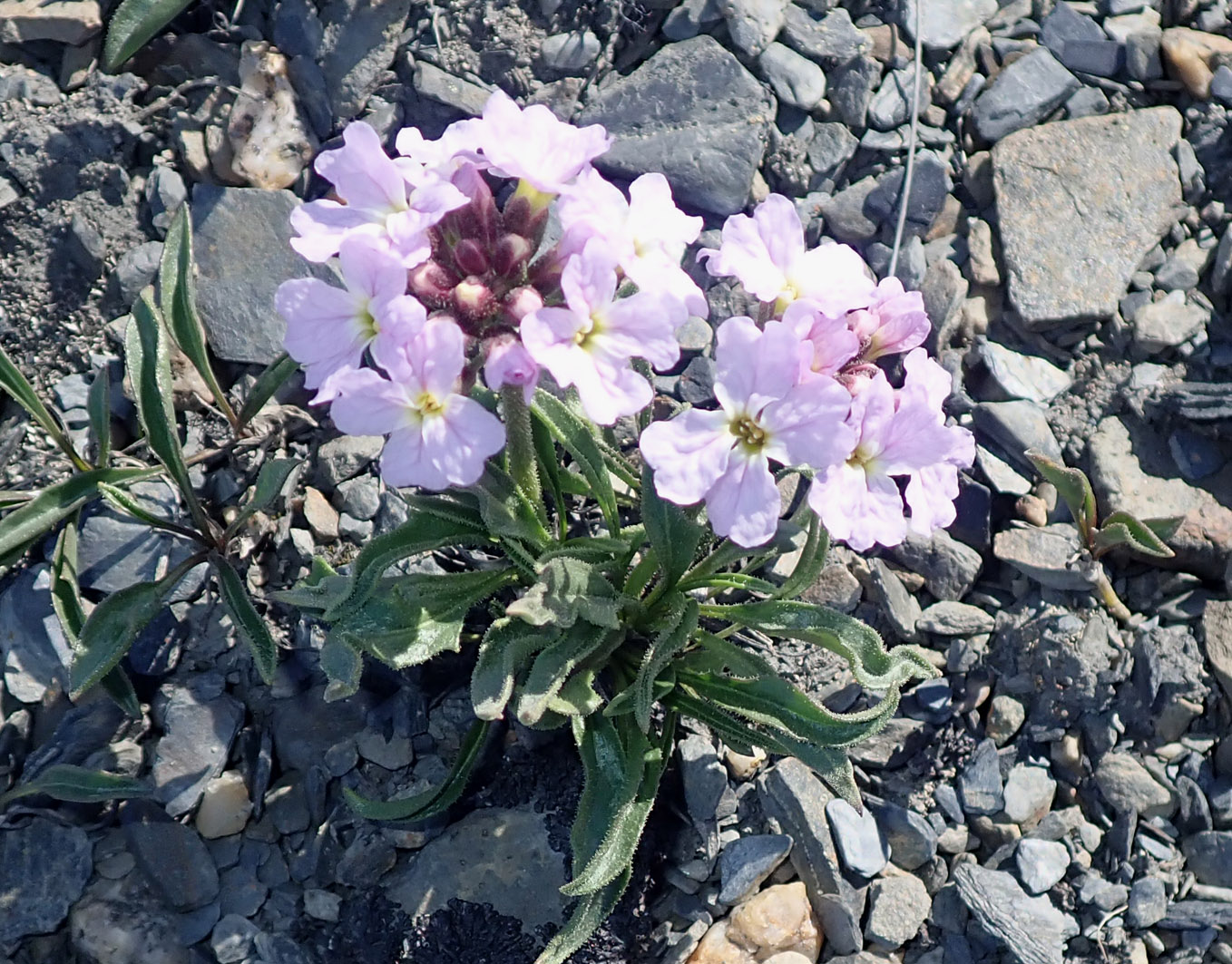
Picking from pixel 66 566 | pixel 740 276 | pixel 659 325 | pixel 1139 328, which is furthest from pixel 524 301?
pixel 1139 328

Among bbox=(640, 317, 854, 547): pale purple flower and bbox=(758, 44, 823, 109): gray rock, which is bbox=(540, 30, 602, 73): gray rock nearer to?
bbox=(758, 44, 823, 109): gray rock

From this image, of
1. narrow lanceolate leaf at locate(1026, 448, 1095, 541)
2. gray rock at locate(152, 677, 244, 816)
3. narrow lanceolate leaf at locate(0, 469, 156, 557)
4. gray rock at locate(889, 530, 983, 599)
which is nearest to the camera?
narrow lanceolate leaf at locate(0, 469, 156, 557)

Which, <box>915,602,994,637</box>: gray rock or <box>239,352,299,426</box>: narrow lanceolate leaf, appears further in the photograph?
<box>915,602,994,637</box>: gray rock

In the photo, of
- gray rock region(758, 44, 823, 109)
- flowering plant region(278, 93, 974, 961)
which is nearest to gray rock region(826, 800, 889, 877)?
flowering plant region(278, 93, 974, 961)

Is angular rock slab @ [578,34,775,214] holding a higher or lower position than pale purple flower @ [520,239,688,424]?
lower

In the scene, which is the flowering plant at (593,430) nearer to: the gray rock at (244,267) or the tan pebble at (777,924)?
the tan pebble at (777,924)

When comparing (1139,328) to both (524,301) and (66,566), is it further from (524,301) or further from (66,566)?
(66,566)
